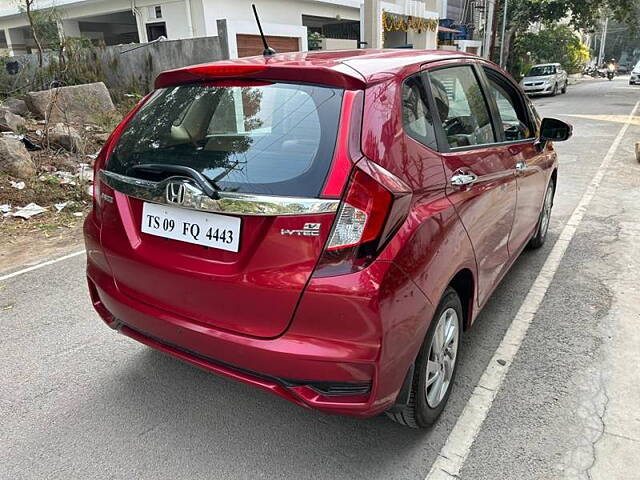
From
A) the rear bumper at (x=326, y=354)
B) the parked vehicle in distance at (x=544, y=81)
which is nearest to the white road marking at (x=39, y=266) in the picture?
the rear bumper at (x=326, y=354)

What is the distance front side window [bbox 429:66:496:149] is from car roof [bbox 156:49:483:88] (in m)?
0.14

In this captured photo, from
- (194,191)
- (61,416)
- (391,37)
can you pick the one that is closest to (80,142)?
(61,416)

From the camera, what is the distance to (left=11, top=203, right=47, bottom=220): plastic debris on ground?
19.6 feet

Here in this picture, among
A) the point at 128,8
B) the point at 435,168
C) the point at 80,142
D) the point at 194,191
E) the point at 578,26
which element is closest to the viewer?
the point at 194,191

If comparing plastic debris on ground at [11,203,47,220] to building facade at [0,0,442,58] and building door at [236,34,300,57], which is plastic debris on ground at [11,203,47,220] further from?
building door at [236,34,300,57]

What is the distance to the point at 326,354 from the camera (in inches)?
74.6

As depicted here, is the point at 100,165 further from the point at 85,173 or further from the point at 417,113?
the point at 85,173

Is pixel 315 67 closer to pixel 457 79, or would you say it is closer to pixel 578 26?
pixel 457 79

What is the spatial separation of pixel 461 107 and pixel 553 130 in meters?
1.27

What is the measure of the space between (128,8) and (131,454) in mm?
17368

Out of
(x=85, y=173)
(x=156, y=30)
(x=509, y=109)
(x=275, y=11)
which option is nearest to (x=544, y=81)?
(x=275, y=11)

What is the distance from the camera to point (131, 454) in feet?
7.68

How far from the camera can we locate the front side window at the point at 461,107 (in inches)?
102

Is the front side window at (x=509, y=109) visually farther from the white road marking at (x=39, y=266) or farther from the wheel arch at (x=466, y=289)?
the white road marking at (x=39, y=266)
